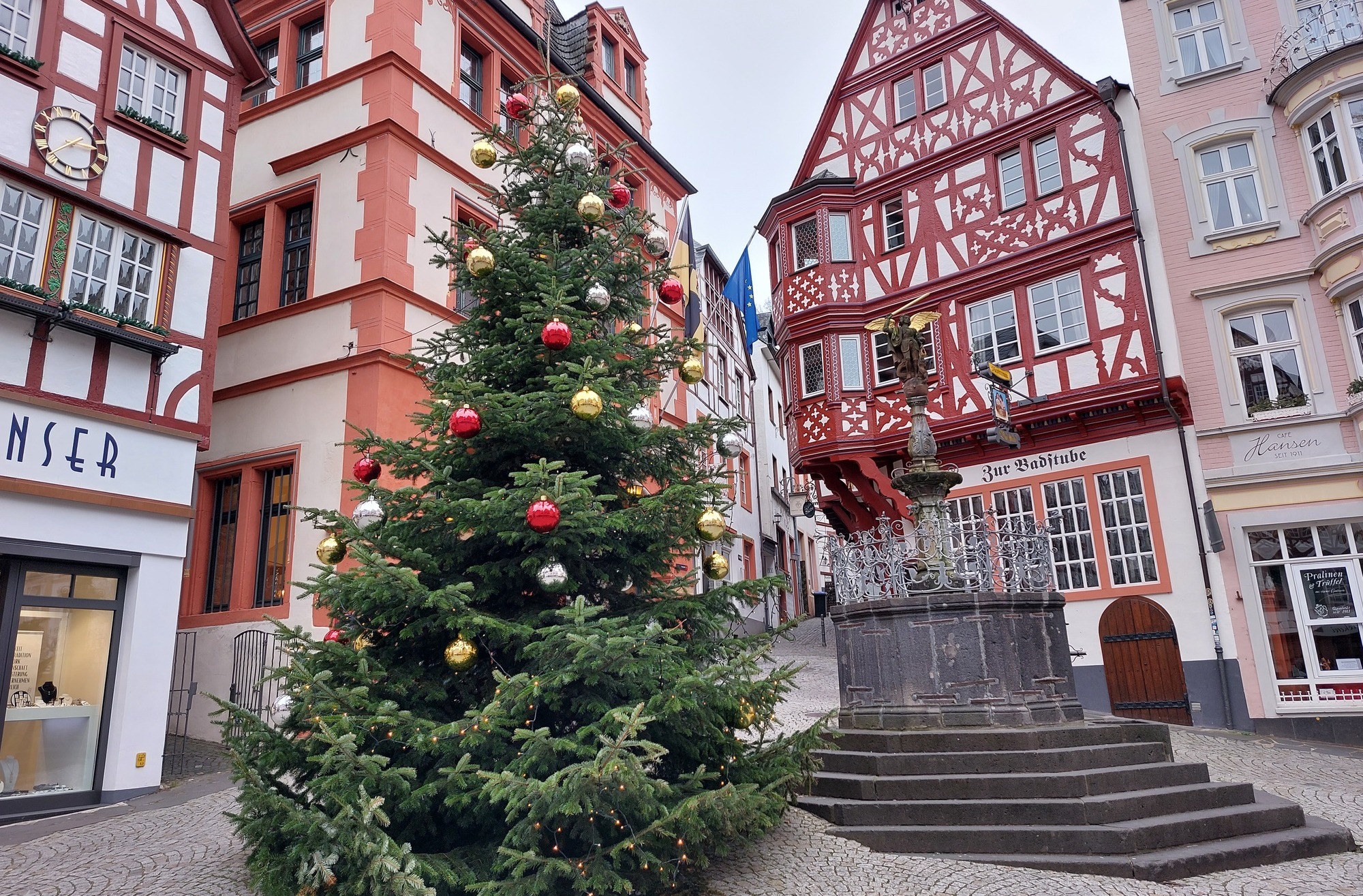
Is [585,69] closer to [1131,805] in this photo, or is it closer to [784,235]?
[784,235]

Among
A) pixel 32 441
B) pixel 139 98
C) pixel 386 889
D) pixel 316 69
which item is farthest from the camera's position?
pixel 316 69

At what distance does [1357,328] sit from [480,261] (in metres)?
13.6

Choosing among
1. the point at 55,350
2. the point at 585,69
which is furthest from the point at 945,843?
the point at 585,69

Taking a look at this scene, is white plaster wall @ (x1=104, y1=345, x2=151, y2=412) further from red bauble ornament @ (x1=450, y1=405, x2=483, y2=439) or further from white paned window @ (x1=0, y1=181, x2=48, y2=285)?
red bauble ornament @ (x1=450, y1=405, x2=483, y2=439)

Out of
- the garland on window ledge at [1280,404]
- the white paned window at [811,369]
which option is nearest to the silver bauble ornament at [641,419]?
the garland on window ledge at [1280,404]

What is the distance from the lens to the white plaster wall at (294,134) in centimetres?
1416

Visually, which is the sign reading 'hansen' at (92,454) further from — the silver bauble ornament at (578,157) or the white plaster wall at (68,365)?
the silver bauble ornament at (578,157)

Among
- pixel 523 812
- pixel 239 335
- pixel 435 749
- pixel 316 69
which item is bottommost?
pixel 523 812

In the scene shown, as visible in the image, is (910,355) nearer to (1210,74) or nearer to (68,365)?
(68,365)

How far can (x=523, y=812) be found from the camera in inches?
202

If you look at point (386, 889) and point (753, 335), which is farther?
point (753, 335)

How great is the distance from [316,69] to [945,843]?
1464 cm

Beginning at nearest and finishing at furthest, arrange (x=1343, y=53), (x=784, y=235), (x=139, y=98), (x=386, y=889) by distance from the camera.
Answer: (x=386, y=889), (x=139, y=98), (x=1343, y=53), (x=784, y=235)

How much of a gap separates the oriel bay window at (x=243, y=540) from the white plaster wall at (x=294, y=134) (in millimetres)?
4460
